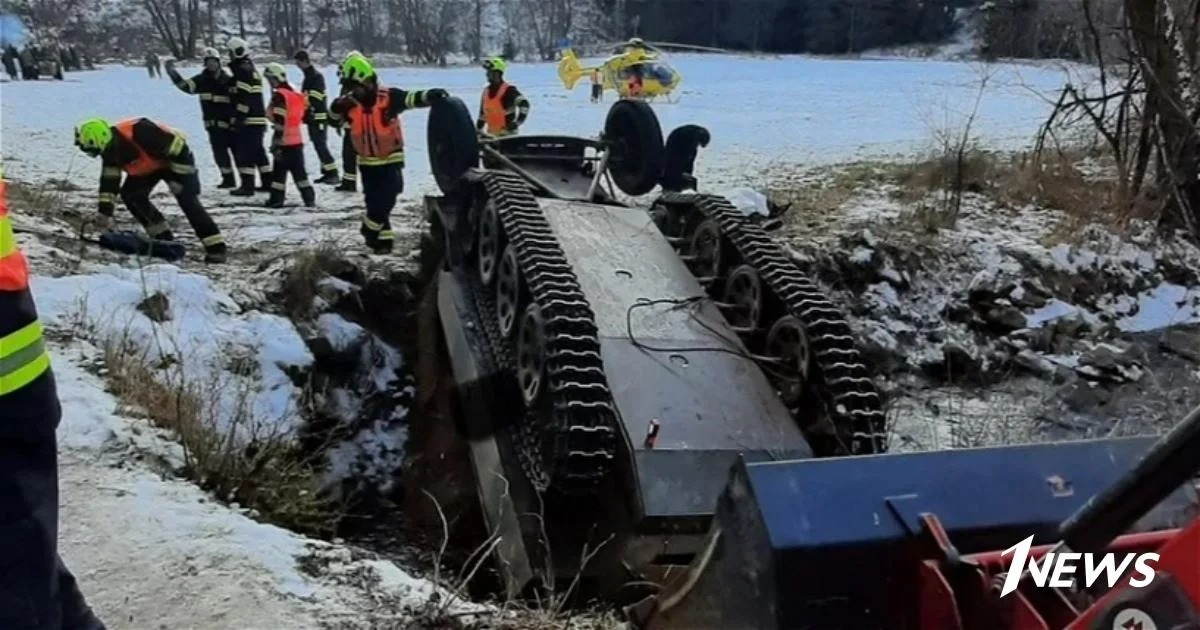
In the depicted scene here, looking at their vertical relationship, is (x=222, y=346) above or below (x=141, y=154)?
below

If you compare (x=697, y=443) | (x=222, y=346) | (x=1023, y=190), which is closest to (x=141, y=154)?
(x=222, y=346)

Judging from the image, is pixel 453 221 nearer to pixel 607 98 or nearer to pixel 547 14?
pixel 607 98

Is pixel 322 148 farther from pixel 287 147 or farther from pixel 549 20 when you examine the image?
pixel 549 20

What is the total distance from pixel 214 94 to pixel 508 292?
658 centimetres

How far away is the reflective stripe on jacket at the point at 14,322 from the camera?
2094 mm

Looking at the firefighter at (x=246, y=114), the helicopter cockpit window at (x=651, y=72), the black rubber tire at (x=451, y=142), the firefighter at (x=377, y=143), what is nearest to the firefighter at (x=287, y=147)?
the firefighter at (x=246, y=114)

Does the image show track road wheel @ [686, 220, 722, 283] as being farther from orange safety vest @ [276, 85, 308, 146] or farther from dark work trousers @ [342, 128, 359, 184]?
dark work trousers @ [342, 128, 359, 184]

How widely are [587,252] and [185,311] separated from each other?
2.56 m

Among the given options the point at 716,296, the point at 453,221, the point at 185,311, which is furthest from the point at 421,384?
the point at 716,296

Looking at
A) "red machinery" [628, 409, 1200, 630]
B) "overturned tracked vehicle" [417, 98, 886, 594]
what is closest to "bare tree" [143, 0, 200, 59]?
"overturned tracked vehicle" [417, 98, 886, 594]

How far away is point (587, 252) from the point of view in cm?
653

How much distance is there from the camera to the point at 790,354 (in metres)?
5.88

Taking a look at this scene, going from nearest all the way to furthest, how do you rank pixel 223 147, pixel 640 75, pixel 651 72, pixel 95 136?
pixel 95 136
pixel 223 147
pixel 651 72
pixel 640 75

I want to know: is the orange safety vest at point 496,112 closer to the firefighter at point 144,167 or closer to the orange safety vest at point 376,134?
the orange safety vest at point 376,134
